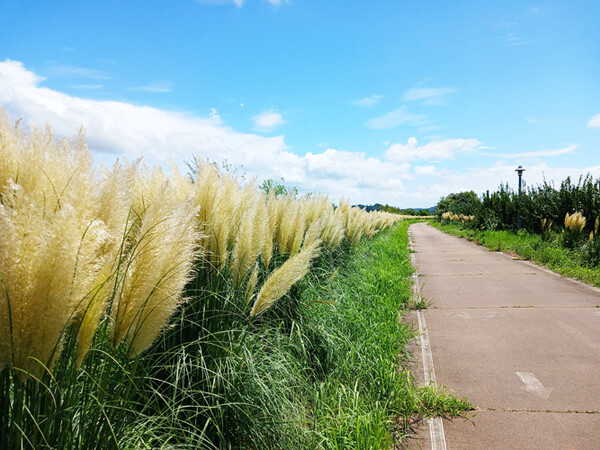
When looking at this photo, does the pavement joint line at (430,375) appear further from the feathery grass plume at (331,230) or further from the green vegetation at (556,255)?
the green vegetation at (556,255)

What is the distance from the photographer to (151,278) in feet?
4.55

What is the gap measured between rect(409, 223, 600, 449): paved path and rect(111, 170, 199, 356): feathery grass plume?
7.31 ft

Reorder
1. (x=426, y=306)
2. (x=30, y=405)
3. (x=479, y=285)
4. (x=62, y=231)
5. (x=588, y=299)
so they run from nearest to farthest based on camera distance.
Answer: (x=62, y=231) < (x=30, y=405) < (x=426, y=306) < (x=588, y=299) < (x=479, y=285)

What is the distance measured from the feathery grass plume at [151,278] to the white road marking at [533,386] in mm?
3624

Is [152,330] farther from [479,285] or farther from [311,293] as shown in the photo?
[479,285]

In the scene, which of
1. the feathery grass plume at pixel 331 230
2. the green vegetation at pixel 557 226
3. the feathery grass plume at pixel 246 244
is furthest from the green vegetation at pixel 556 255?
the feathery grass plume at pixel 246 244

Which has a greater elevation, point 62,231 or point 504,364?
point 62,231

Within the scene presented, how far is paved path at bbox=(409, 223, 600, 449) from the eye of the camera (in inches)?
120

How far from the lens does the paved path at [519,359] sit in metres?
3.06

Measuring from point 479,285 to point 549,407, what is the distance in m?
5.38

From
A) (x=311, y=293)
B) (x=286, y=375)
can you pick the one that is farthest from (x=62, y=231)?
(x=311, y=293)

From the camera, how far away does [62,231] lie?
3.58 feet

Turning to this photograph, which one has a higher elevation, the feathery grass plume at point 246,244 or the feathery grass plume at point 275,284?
the feathery grass plume at point 246,244

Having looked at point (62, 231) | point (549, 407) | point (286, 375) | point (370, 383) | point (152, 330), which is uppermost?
point (62, 231)
